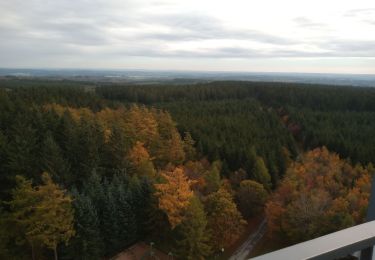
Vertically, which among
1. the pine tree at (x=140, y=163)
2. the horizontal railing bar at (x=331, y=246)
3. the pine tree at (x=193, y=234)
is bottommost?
the pine tree at (x=193, y=234)

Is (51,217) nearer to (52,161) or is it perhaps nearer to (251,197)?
(52,161)

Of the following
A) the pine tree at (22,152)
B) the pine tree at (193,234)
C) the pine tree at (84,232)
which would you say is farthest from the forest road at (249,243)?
the pine tree at (22,152)

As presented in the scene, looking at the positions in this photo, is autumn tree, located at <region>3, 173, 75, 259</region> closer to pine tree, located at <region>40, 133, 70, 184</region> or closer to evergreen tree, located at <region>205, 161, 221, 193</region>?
pine tree, located at <region>40, 133, 70, 184</region>

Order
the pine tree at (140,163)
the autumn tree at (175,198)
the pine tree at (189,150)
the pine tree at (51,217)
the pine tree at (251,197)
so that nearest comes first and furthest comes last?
the pine tree at (51,217), the autumn tree at (175,198), the pine tree at (251,197), the pine tree at (140,163), the pine tree at (189,150)

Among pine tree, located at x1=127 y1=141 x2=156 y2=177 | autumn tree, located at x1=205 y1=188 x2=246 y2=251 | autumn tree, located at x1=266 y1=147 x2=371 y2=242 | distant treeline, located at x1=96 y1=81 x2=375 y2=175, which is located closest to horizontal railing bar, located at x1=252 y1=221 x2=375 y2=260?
autumn tree, located at x1=266 y1=147 x2=371 y2=242

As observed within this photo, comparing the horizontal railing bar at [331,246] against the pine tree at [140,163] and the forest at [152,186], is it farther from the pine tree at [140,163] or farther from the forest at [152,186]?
the pine tree at [140,163]

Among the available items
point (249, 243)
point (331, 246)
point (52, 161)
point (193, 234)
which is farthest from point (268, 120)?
point (331, 246)

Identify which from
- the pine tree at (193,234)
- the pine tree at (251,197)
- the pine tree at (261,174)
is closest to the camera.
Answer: the pine tree at (193,234)
